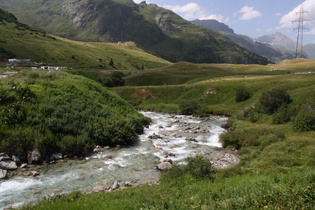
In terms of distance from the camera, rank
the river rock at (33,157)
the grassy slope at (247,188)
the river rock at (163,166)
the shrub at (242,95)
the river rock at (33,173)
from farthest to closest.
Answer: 1. the shrub at (242,95)
2. the river rock at (33,157)
3. the river rock at (163,166)
4. the river rock at (33,173)
5. the grassy slope at (247,188)

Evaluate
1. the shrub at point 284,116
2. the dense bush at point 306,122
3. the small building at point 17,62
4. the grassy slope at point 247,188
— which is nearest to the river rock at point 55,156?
the grassy slope at point 247,188

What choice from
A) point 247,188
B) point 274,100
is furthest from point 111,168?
point 274,100

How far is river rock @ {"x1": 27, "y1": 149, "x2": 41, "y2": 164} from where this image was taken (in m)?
22.6

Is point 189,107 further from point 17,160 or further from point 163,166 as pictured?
point 17,160

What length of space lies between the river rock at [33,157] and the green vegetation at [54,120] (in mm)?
479

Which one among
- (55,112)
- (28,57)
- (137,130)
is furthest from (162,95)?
(28,57)

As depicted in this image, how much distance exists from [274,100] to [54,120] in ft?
123

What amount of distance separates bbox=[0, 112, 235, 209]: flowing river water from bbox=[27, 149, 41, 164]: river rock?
1.59 m

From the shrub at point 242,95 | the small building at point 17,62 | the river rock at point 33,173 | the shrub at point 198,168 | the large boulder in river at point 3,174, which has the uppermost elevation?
the small building at point 17,62

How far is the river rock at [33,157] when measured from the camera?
2256cm

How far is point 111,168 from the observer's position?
2219 cm

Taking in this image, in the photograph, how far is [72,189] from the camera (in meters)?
17.7

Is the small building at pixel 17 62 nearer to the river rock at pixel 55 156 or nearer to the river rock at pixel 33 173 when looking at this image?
the river rock at pixel 55 156

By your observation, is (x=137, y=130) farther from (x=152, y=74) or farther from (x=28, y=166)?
(x=152, y=74)
